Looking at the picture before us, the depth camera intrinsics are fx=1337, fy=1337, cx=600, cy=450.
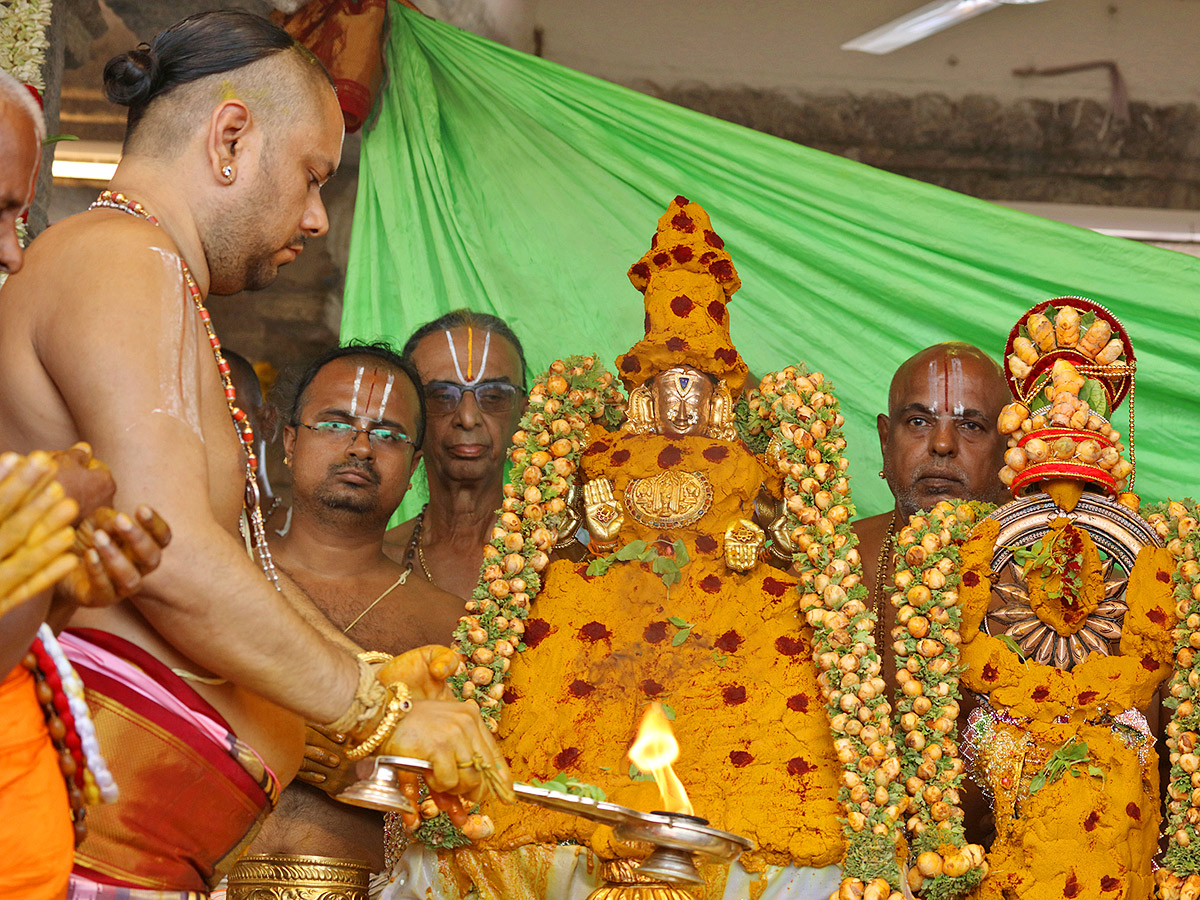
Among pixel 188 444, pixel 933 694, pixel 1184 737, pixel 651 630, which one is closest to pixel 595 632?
pixel 651 630

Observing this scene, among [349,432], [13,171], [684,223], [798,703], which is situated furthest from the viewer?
[349,432]

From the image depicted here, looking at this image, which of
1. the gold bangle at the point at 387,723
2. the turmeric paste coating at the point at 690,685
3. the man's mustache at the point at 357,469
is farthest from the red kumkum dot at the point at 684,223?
Result: the gold bangle at the point at 387,723

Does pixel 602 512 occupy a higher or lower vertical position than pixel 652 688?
higher

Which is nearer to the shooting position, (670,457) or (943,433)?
(670,457)

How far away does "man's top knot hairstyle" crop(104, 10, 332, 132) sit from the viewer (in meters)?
2.16

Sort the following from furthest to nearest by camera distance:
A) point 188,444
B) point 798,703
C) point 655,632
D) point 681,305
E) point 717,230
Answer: point 717,230
point 681,305
point 655,632
point 798,703
point 188,444

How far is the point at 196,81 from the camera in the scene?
2.15m

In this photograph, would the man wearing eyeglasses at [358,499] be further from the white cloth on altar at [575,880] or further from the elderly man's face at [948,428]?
the elderly man's face at [948,428]

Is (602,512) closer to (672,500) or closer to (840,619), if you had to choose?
(672,500)

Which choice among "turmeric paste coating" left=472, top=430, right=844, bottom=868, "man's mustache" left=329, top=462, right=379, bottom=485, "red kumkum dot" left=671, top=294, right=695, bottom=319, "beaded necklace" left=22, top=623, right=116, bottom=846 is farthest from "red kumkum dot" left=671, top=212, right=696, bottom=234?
"beaded necklace" left=22, top=623, right=116, bottom=846

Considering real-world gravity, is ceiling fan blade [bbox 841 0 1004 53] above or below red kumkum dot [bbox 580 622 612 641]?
above

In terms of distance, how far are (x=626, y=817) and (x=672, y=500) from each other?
5.34 feet

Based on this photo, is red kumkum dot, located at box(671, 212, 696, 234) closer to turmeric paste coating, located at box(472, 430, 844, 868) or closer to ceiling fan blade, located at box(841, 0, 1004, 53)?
turmeric paste coating, located at box(472, 430, 844, 868)

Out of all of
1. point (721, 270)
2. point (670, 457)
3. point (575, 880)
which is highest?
point (721, 270)
